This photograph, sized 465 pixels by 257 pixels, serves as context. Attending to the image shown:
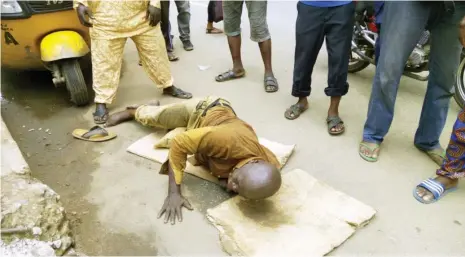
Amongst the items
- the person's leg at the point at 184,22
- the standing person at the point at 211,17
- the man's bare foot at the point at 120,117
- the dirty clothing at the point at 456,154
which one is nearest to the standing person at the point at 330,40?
the dirty clothing at the point at 456,154

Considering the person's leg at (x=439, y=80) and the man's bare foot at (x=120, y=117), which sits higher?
the person's leg at (x=439, y=80)

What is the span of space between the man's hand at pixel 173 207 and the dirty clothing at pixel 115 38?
128 cm

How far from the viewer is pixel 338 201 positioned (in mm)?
2500

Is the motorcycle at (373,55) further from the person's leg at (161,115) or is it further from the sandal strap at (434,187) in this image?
the person's leg at (161,115)

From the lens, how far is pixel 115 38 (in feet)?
10.6

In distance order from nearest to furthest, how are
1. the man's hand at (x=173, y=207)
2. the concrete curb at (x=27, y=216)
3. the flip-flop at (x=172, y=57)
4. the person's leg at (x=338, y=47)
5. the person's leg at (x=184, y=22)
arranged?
1. the concrete curb at (x=27, y=216)
2. the man's hand at (x=173, y=207)
3. the person's leg at (x=338, y=47)
4. the flip-flop at (x=172, y=57)
5. the person's leg at (x=184, y=22)

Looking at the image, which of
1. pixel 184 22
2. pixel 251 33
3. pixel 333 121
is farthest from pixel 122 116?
pixel 184 22

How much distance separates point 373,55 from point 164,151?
213cm

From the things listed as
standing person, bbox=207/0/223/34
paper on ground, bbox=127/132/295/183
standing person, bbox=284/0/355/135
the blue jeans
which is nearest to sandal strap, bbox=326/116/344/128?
standing person, bbox=284/0/355/135

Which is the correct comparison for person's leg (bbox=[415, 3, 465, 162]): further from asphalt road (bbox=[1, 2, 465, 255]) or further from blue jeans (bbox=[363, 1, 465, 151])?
asphalt road (bbox=[1, 2, 465, 255])

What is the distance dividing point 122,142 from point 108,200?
0.65m

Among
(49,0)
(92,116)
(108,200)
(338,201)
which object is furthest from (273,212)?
→ (49,0)

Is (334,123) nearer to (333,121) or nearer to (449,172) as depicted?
(333,121)

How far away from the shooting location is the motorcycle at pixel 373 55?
3.33 meters
